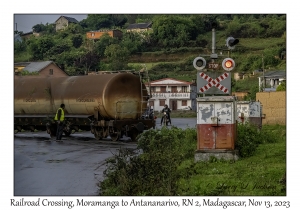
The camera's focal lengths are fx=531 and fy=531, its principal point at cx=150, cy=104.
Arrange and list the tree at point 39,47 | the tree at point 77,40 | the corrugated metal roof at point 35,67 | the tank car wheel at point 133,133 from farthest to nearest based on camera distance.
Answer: the tree at point 77,40, the tree at point 39,47, the corrugated metal roof at point 35,67, the tank car wheel at point 133,133

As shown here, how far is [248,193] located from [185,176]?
1672 mm

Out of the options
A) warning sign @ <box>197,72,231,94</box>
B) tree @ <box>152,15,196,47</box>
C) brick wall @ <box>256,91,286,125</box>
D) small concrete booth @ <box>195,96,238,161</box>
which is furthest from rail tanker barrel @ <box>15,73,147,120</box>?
tree @ <box>152,15,196,47</box>

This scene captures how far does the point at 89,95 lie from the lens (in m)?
20.0

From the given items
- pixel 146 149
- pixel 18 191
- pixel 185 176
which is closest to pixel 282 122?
pixel 146 149

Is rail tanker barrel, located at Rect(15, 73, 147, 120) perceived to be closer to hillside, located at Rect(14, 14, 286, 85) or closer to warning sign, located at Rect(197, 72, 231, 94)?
warning sign, located at Rect(197, 72, 231, 94)

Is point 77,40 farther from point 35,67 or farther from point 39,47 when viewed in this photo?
point 35,67

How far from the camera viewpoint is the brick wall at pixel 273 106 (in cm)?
2503

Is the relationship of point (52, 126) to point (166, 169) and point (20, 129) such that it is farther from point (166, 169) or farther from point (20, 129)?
point (166, 169)

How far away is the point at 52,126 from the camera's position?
2177 cm

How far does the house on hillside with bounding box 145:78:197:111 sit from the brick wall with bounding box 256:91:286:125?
31880 mm

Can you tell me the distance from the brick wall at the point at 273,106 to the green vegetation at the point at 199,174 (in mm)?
12130

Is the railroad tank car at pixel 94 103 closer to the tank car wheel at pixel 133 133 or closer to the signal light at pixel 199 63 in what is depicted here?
the tank car wheel at pixel 133 133

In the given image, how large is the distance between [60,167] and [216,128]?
3.78 metres

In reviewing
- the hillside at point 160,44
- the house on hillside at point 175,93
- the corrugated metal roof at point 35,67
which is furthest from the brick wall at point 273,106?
the house on hillside at point 175,93
